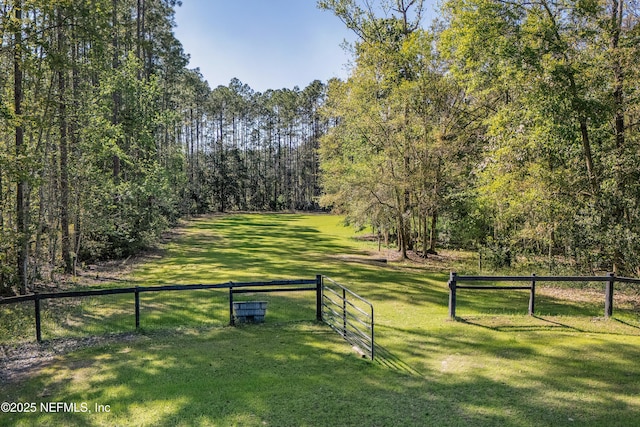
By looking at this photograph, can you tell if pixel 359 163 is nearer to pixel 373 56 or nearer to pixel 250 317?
pixel 373 56

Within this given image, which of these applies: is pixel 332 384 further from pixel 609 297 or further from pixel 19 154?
pixel 19 154

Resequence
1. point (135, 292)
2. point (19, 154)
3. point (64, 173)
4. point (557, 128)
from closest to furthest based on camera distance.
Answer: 1. point (135, 292)
2. point (19, 154)
3. point (557, 128)
4. point (64, 173)

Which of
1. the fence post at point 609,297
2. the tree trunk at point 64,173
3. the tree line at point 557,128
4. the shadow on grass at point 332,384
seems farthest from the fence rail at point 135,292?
the tree line at point 557,128

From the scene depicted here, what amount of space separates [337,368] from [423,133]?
1410 cm

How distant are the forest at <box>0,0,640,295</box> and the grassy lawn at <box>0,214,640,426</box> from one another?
10.0 feet

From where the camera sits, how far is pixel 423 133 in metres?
18.4

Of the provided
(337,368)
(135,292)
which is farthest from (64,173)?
(337,368)

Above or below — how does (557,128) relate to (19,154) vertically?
above

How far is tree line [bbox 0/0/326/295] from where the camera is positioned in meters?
9.80

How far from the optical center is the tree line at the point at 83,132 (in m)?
9.80

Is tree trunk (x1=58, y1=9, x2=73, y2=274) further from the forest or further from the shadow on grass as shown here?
the shadow on grass

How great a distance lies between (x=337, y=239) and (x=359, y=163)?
9.67 m

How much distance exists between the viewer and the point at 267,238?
3048 centimetres

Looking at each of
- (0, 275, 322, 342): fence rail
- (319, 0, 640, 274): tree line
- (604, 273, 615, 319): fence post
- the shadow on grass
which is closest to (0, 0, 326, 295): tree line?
(0, 275, 322, 342): fence rail
